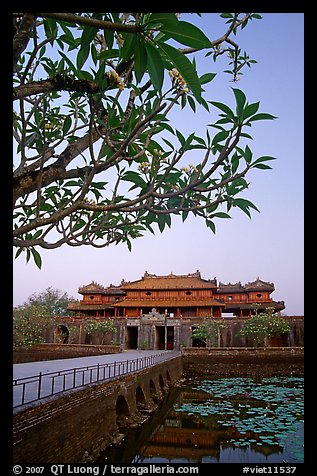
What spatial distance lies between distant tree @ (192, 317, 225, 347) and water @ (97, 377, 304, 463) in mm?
10540

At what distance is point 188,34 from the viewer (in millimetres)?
1984

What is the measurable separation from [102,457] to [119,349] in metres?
19.4

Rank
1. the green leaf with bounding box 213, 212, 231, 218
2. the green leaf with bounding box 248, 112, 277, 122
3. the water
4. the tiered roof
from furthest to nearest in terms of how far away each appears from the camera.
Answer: the tiered roof < the water < the green leaf with bounding box 213, 212, 231, 218 < the green leaf with bounding box 248, 112, 277, 122

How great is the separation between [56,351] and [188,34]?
27.6 meters

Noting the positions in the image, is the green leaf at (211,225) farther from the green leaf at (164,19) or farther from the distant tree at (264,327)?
the distant tree at (264,327)

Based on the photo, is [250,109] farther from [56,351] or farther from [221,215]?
[56,351]

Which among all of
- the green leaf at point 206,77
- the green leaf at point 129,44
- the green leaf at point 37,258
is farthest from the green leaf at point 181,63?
the green leaf at point 37,258

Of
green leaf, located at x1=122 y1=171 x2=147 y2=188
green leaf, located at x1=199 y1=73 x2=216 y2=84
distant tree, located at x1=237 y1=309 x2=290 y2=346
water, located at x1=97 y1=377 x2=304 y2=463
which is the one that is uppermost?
green leaf, located at x1=199 y1=73 x2=216 y2=84

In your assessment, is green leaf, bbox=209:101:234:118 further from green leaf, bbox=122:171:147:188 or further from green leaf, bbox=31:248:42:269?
green leaf, bbox=31:248:42:269

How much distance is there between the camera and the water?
873 centimetres

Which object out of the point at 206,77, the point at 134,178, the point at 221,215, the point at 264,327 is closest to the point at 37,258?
the point at 134,178

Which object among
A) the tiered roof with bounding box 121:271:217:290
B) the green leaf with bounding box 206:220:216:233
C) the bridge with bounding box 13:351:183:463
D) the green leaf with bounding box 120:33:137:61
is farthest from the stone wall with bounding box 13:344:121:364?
the green leaf with bounding box 120:33:137:61

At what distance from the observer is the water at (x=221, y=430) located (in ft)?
28.6

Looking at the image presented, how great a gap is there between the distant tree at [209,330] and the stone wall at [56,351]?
610 centimetres
